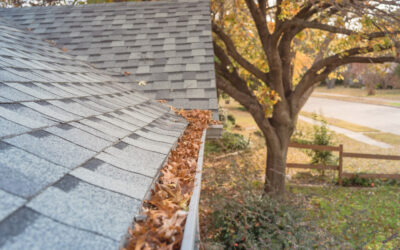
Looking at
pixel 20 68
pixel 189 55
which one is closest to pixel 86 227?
pixel 20 68

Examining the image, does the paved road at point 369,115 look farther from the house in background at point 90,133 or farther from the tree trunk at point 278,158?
the house in background at point 90,133

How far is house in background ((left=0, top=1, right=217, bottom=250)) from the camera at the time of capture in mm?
1076

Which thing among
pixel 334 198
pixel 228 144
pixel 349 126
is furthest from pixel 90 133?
pixel 349 126

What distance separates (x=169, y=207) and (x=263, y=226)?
3608 millimetres

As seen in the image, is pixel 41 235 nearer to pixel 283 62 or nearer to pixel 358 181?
pixel 283 62

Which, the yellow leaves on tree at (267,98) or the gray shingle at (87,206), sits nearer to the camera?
the gray shingle at (87,206)

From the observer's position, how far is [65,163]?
148cm

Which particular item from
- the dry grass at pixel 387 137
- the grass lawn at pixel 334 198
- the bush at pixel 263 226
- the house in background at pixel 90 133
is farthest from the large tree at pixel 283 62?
the dry grass at pixel 387 137

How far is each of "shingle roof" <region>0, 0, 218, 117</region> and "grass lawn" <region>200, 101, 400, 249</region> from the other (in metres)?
1.76

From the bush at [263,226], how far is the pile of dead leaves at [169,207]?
1926 millimetres

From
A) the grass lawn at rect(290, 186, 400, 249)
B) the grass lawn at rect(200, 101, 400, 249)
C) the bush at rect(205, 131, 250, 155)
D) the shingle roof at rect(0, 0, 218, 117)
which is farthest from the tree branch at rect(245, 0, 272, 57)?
the bush at rect(205, 131, 250, 155)

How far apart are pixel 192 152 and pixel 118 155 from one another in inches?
45.5

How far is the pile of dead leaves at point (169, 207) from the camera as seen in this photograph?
1.33m

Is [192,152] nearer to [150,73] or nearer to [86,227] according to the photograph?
[86,227]
